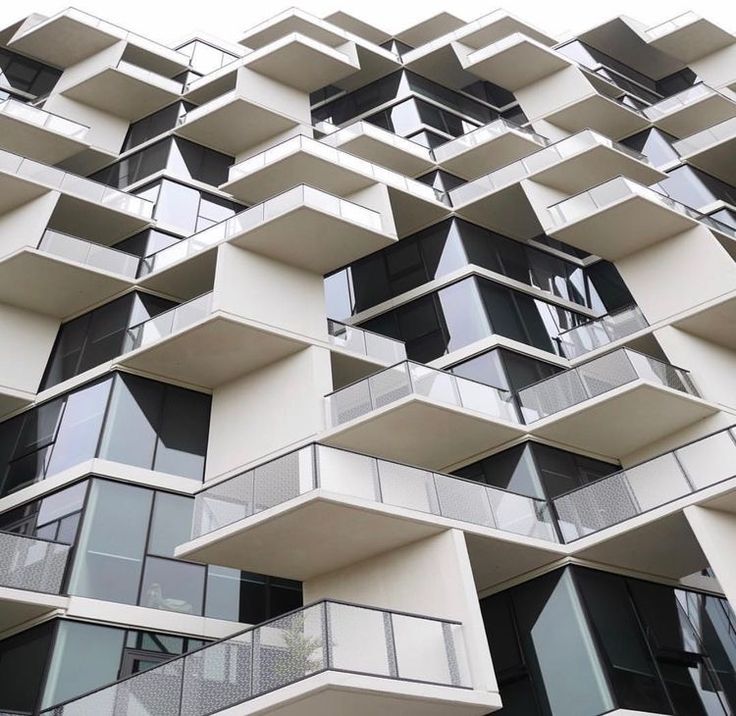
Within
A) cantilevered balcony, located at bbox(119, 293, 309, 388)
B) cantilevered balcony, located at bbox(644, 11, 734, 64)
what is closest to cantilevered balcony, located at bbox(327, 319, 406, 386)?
cantilevered balcony, located at bbox(119, 293, 309, 388)

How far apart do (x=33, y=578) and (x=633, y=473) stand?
449 inches

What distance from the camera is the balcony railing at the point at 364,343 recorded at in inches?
748

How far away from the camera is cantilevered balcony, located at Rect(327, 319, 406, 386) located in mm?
18812

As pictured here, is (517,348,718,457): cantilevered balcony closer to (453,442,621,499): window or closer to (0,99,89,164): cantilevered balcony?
(453,442,621,499): window

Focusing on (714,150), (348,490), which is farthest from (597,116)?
(348,490)

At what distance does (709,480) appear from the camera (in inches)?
540

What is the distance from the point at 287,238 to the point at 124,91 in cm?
1315

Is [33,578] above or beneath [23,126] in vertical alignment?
beneath

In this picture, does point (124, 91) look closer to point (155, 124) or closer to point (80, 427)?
point (155, 124)

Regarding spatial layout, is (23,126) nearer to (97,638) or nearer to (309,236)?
(309,236)

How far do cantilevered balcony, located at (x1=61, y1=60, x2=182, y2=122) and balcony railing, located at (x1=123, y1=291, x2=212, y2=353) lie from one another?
14025mm

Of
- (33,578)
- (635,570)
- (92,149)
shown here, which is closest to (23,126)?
(92,149)

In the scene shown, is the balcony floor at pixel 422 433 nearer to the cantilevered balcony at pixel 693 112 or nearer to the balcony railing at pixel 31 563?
the balcony railing at pixel 31 563

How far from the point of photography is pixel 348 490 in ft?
43.5
